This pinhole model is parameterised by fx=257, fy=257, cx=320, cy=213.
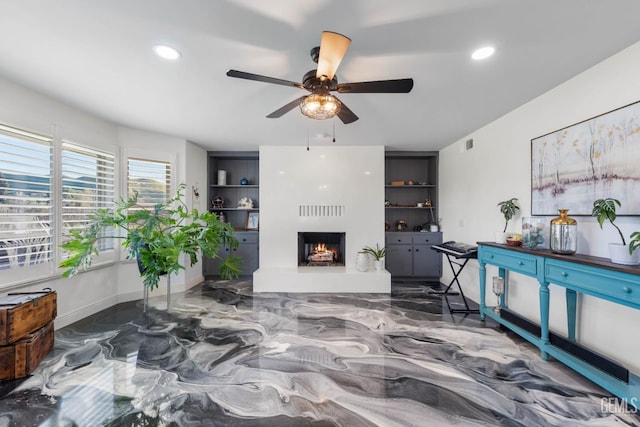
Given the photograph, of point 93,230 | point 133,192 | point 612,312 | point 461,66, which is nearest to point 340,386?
point 612,312

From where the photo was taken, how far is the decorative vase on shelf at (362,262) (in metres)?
4.27

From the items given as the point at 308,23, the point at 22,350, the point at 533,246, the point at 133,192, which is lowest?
the point at 22,350

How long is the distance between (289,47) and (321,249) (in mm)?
3664

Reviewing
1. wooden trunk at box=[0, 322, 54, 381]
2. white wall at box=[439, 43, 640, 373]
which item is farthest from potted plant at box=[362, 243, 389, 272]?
wooden trunk at box=[0, 322, 54, 381]

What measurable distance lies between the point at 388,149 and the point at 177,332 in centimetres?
423

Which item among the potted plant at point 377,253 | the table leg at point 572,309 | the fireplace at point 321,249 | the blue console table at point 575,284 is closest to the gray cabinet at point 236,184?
the fireplace at point 321,249

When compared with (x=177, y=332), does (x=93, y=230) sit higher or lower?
higher

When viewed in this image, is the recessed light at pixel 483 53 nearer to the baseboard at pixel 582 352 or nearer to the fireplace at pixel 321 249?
the baseboard at pixel 582 352

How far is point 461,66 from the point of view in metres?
2.04

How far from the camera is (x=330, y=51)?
1493 millimetres

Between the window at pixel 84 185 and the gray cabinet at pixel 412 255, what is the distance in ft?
14.4

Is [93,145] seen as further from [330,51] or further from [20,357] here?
[330,51]

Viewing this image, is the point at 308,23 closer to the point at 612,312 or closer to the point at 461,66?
the point at 461,66

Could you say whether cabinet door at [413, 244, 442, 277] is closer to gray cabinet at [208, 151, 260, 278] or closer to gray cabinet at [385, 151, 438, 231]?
gray cabinet at [385, 151, 438, 231]
